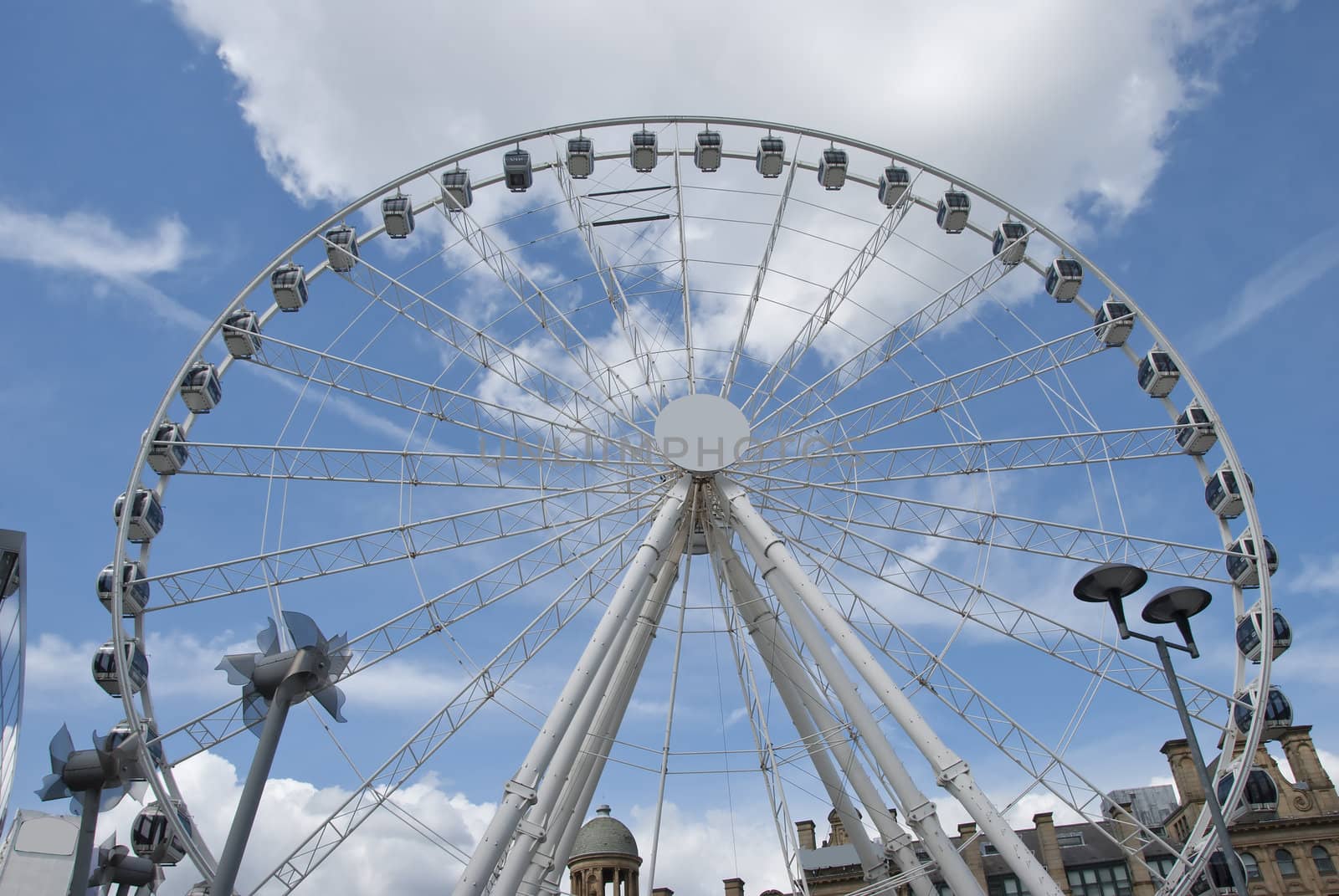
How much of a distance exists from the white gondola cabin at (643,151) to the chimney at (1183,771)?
33290mm

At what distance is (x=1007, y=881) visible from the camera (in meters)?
47.6

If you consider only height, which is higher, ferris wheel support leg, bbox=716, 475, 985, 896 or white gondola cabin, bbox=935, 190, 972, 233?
white gondola cabin, bbox=935, 190, 972, 233

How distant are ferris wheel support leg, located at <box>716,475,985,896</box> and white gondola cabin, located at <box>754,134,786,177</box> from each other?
10.5 metres

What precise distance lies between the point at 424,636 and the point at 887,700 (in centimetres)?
1033

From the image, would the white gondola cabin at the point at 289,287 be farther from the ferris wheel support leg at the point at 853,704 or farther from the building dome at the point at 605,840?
the building dome at the point at 605,840

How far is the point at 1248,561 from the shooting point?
26141 mm

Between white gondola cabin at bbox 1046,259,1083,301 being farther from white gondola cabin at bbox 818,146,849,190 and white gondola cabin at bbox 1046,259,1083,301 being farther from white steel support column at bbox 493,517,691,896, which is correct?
white steel support column at bbox 493,517,691,896

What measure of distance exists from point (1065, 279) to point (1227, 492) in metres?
6.97

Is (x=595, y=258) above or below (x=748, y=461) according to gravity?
above

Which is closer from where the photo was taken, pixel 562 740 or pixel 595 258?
pixel 562 740

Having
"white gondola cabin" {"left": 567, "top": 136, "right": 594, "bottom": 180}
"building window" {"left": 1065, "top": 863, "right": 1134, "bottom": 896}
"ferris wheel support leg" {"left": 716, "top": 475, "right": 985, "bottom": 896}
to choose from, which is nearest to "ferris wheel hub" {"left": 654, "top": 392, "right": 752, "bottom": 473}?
"ferris wheel support leg" {"left": 716, "top": 475, "right": 985, "bottom": 896}

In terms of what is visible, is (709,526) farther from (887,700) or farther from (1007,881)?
(1007,881)

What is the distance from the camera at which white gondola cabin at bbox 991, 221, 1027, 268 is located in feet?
95.9

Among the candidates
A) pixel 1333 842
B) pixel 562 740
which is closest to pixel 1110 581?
pixel 562 740
